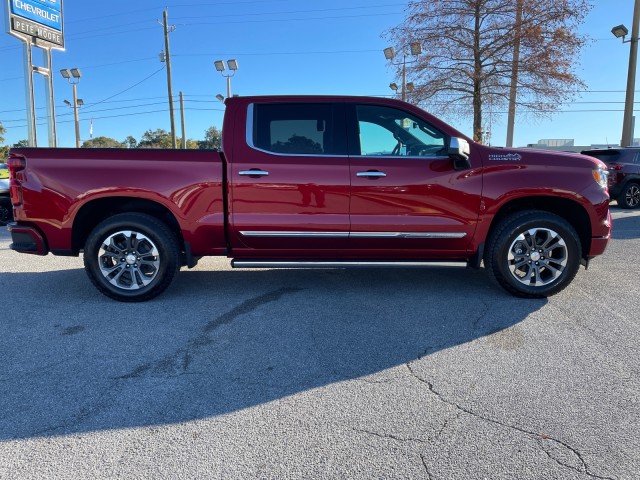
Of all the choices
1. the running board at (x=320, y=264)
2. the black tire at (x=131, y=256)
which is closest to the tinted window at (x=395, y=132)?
the running board at (x=320, y=264)

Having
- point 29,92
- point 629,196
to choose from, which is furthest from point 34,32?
point 629,196

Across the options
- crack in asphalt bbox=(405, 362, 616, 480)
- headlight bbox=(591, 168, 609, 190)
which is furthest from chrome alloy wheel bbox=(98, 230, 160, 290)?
headlight bbox=(591, 168, 609, 190)

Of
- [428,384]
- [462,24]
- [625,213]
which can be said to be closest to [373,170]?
[428,384]

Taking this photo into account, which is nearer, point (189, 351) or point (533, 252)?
point (189, 351)

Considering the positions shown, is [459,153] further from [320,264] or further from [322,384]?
[322,384]

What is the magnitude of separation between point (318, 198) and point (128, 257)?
1.99m

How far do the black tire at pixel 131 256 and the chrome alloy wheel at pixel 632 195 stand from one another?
12957 millimetres

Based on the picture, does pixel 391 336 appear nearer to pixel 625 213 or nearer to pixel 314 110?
pixel 314 110

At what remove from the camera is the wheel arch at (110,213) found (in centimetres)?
470

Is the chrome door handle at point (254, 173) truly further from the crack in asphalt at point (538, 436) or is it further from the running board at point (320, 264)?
the crack in asphalt at point (538, 436)

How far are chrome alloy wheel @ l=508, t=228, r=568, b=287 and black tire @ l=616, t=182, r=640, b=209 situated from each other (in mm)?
10150

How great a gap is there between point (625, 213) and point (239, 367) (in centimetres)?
1239

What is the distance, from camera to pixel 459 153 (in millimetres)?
4332

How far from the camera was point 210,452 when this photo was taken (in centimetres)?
236
